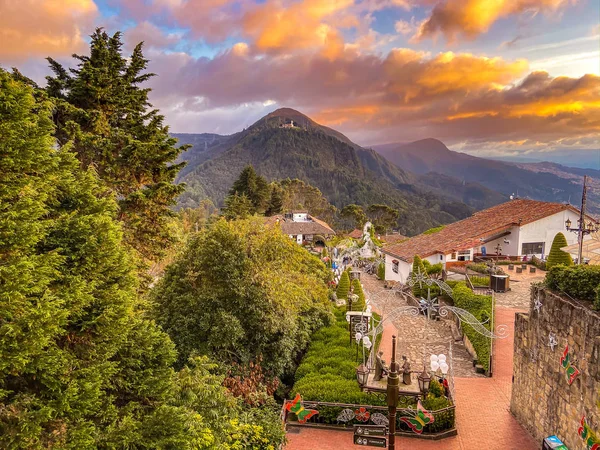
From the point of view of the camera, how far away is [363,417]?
11.3 m

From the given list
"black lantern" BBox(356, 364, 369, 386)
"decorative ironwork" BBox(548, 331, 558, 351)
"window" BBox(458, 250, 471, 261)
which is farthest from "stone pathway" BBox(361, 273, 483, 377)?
"window" BBox(458, 250, 471, 261)

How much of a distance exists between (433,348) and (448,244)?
523 inches

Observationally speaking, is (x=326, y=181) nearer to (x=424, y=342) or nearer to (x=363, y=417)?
(x=424, y=342)

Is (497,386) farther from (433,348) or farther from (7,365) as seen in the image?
(7,365)

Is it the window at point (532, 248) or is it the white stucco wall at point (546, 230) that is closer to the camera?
the white stucco wall at point (546, 230)

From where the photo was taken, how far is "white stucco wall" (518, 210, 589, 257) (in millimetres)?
28094

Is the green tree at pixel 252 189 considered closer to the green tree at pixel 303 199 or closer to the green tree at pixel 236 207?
the green tree at pixel 236 207

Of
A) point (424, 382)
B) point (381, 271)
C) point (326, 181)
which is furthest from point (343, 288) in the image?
point (326, 181)

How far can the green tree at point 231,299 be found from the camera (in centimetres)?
1294

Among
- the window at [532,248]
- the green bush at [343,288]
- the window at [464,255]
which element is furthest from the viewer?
the window at [532,248]

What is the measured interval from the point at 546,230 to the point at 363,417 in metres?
24.5

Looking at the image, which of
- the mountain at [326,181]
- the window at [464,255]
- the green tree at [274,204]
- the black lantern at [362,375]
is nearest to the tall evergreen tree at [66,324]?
the black lantern at [362,375]

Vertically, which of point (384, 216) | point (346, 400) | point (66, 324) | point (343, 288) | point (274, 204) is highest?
point (274, 204)

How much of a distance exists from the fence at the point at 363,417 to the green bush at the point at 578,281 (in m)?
4.77
